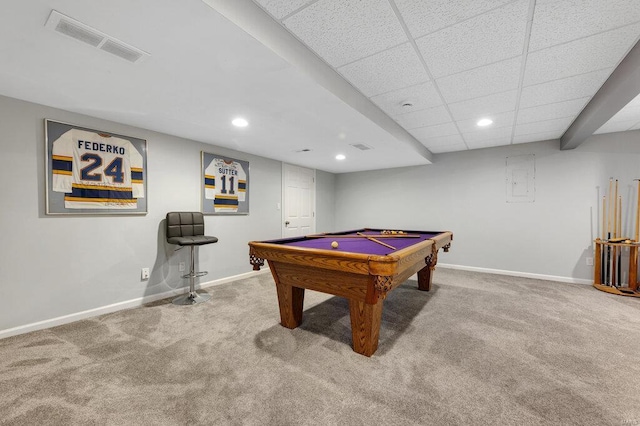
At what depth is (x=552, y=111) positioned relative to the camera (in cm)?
299

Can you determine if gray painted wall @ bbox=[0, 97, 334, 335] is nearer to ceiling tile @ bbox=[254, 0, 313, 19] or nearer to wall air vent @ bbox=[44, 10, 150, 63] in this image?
wall air vent @ bbox=[44, 10, 150, 63]

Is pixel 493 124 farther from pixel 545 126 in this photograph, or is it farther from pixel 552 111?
pixel 545 126

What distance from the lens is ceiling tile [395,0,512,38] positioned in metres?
1.44

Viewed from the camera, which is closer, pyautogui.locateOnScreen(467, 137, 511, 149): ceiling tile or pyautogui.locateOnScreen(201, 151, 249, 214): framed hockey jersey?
pyautogui.locateOnScreen(201, 151, 249, 214): framed hockey jersey

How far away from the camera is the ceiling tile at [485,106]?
8.60 feet

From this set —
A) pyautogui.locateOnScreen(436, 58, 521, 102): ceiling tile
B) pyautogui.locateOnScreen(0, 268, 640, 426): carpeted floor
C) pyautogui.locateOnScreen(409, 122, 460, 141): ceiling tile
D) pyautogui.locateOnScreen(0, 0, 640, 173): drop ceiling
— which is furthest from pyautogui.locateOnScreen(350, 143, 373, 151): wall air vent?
pyautogui.locateOnScreen(0, 268, 640, 426): carpeted floor

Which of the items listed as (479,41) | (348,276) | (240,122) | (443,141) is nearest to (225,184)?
(240,122)

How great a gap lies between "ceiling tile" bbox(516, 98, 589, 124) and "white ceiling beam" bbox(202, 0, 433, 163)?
1.83 m

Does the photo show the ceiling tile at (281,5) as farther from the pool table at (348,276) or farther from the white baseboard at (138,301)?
the white baseboard at (138,301)

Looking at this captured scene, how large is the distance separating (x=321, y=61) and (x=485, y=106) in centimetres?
201

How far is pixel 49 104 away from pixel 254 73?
218cm

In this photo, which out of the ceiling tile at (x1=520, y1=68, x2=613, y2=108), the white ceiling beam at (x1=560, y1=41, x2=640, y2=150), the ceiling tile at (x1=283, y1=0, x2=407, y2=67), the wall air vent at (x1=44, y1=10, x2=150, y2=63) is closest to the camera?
the wall air vent at (x1=44, y1=10, x2=150, y2=63)

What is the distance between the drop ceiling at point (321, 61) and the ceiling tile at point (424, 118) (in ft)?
0.11

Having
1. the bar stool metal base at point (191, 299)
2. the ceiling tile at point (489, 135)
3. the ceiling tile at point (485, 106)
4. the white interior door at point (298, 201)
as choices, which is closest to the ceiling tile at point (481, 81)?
the ceiling tile at point (485, 106)
